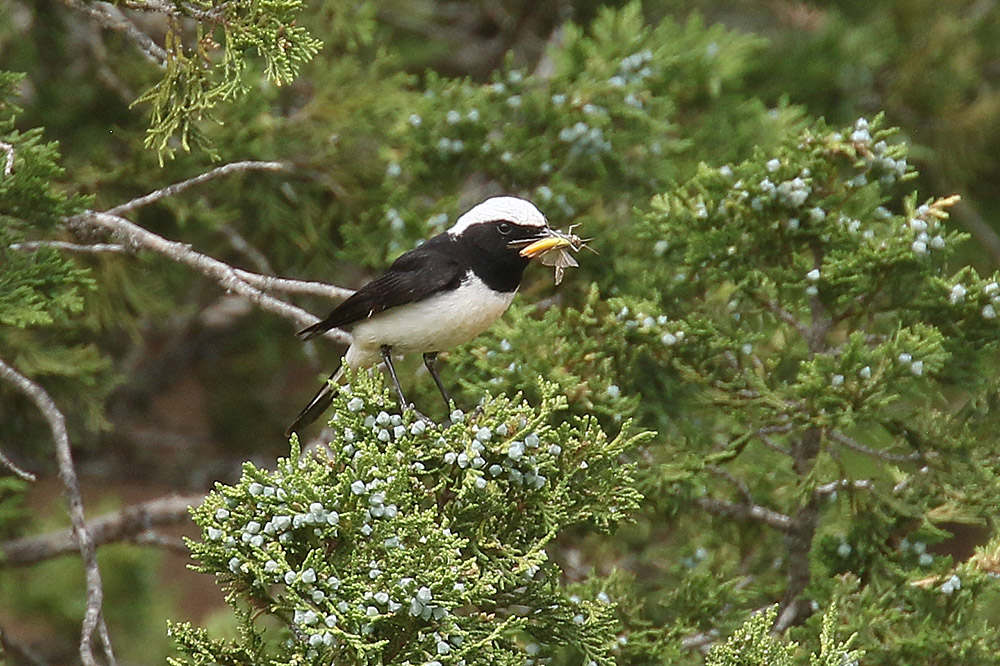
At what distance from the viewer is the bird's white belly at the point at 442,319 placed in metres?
4.24

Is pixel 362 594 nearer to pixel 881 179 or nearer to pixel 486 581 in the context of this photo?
pixel 486 581

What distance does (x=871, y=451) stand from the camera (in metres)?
3.82

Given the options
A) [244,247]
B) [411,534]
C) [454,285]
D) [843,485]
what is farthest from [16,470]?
[843,485]

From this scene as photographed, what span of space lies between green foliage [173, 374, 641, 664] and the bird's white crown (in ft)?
3.46

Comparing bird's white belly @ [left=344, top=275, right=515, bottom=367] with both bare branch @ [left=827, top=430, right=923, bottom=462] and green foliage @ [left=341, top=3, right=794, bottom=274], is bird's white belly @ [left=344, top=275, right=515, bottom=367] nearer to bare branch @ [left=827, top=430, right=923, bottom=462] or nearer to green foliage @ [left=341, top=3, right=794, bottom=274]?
green foliage @ [left=341, top=3, right=794, bottom=274]

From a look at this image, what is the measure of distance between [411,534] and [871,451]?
152cm

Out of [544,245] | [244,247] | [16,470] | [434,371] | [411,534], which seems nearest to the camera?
[411,534]

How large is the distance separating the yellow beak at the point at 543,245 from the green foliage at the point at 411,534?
2.96 feet

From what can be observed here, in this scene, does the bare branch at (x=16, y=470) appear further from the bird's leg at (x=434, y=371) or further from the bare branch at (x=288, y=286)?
the bird's leg at (x=434, y=371)

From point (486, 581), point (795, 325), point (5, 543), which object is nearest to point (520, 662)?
point (486, 581)

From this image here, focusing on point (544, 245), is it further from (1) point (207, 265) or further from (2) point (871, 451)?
(2) point (871, 451)

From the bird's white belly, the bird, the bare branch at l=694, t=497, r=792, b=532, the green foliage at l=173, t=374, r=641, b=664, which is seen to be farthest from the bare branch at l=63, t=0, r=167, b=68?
the bare branch at l=694, t=497, r=792, b=532

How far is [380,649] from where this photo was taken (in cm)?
289

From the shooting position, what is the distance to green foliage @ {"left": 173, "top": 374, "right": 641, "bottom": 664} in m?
2.95
